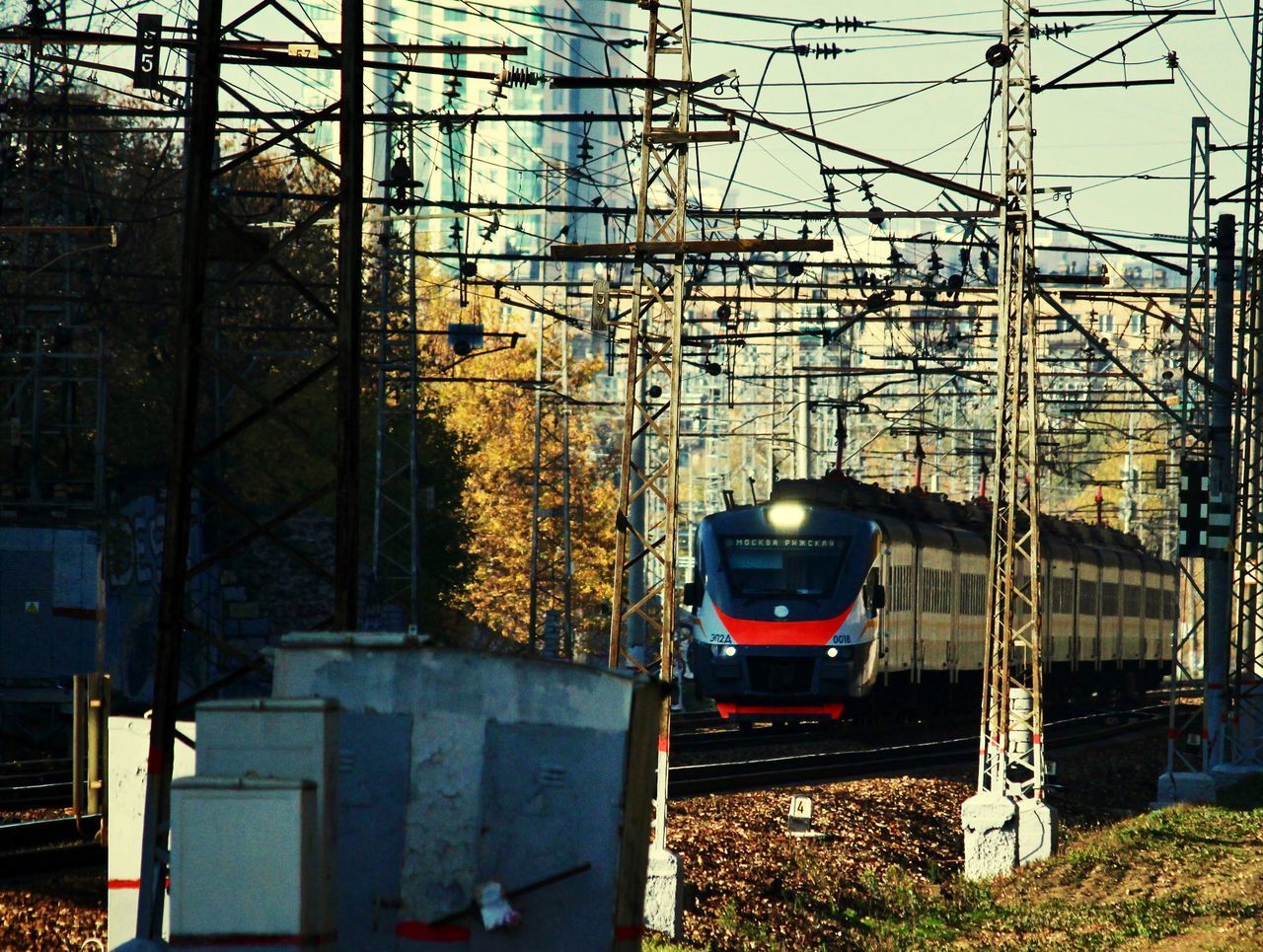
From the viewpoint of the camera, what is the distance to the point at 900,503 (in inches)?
1224

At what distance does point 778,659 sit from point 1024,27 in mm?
10214

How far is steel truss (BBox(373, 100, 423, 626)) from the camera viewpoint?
35125 mm

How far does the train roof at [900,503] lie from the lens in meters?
28.8

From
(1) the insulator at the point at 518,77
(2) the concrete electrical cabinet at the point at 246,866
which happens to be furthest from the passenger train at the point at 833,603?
(2) the concrete electrical cabinet at the point at 246,866

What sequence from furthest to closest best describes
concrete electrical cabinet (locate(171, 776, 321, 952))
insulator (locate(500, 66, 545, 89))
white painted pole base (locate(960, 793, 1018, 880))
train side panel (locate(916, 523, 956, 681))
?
train side panel (locate(916, 523, 956, 681))
white painted pole base (locate(960, 793, 1018, 880))
insulator (locate(500, 66, 545, 89))
concrete electrical cabinet (locate(171, 776, 321, 952))

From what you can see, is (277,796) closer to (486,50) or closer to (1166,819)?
(486,50)

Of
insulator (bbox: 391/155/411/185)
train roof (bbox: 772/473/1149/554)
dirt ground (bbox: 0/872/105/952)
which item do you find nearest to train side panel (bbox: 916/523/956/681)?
train roof (bbox: 772/473/1149/554)

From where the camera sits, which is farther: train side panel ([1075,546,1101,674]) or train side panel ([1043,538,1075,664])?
train side panel ([1075,546,1101,674])

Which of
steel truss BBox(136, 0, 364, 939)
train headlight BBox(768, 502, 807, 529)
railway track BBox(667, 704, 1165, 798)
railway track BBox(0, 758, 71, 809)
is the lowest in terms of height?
railway track BBox(667, 704, 1165, 798)

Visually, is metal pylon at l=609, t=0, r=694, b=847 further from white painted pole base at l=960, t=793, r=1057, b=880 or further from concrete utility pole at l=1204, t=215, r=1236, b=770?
concrete utility pole at l=1204, t=215, r=1236, b=770

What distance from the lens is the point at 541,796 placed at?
8.45 meters

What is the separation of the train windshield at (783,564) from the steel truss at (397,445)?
6196 millimetres

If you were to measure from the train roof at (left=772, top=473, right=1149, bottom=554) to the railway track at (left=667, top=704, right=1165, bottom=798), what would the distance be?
345 centimetres

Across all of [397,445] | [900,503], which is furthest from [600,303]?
[397,445]
